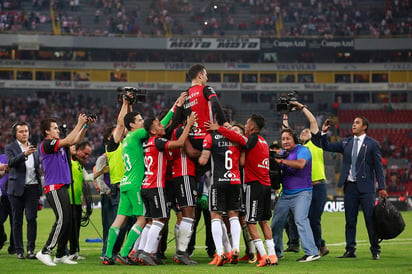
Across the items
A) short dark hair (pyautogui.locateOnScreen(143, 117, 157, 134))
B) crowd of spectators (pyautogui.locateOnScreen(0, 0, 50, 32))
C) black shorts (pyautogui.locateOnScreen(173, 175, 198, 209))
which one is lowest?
black shorts (pyautogui.locateOnScreen(173, 175, 198, 209))

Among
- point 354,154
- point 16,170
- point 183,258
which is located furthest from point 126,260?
point 354,154

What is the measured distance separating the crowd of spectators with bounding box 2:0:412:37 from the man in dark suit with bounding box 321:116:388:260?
45.1m

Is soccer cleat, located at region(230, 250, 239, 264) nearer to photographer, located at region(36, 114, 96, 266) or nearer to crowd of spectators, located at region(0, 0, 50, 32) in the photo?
photographer, located at region(36, 114, 96, 266)

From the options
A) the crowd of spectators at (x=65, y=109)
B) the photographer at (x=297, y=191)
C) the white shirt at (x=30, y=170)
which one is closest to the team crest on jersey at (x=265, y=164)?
the photographer at (x=297, y=191)

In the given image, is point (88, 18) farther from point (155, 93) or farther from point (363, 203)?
point (363, 203)

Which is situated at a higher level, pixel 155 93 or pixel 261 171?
pixel 155 93

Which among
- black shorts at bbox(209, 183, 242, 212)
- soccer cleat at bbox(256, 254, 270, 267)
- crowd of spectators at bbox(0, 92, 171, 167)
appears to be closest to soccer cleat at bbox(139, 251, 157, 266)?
black shorts at bbox(209, 183, 242, 212)

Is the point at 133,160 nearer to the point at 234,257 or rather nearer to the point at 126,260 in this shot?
the point at 126,260

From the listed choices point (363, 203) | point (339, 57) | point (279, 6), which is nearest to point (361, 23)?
point (339, 57)

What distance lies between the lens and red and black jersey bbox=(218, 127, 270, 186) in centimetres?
1170

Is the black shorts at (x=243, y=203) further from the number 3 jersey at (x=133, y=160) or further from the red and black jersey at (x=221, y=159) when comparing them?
the number 3 jersey at (x=133, y=160)

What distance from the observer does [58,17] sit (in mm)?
57875

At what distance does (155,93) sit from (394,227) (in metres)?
46.9

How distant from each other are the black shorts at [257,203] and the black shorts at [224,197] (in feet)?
0.61
